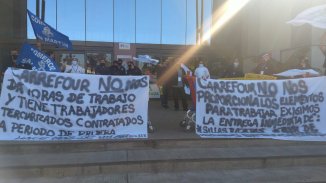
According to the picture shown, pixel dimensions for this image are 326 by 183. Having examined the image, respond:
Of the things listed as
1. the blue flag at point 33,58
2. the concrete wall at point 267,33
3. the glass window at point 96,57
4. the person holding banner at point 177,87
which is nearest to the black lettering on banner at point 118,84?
the blue flag at point 33,58

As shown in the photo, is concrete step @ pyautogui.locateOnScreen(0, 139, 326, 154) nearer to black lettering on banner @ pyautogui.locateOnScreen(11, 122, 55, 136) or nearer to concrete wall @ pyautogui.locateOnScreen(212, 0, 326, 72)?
black lettering on banner @ pyautogui.locateOnScreen(11, 122, 55, 136)

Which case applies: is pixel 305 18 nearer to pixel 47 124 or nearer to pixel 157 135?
pixel 157 135

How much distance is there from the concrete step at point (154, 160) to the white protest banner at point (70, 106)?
0.64 metres

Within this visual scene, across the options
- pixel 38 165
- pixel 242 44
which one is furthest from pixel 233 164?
pixel 242 44

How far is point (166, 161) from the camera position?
6656 mm

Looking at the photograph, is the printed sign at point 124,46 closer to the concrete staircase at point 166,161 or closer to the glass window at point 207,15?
the glass window at point 207,15

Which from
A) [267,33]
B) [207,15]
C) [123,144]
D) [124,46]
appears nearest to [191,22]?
[207,15]

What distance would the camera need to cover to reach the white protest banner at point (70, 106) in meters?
7.47

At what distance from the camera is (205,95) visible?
26.8 feet

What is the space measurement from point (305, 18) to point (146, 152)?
443cm

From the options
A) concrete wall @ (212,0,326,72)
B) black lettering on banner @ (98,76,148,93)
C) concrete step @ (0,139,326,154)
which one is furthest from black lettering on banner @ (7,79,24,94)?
concrete wall @ (212,0,326,72)

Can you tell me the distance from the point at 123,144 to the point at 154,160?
93 cm

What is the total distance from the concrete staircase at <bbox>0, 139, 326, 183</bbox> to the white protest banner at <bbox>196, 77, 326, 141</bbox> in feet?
1.53

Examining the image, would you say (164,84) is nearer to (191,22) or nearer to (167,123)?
(167,123)
